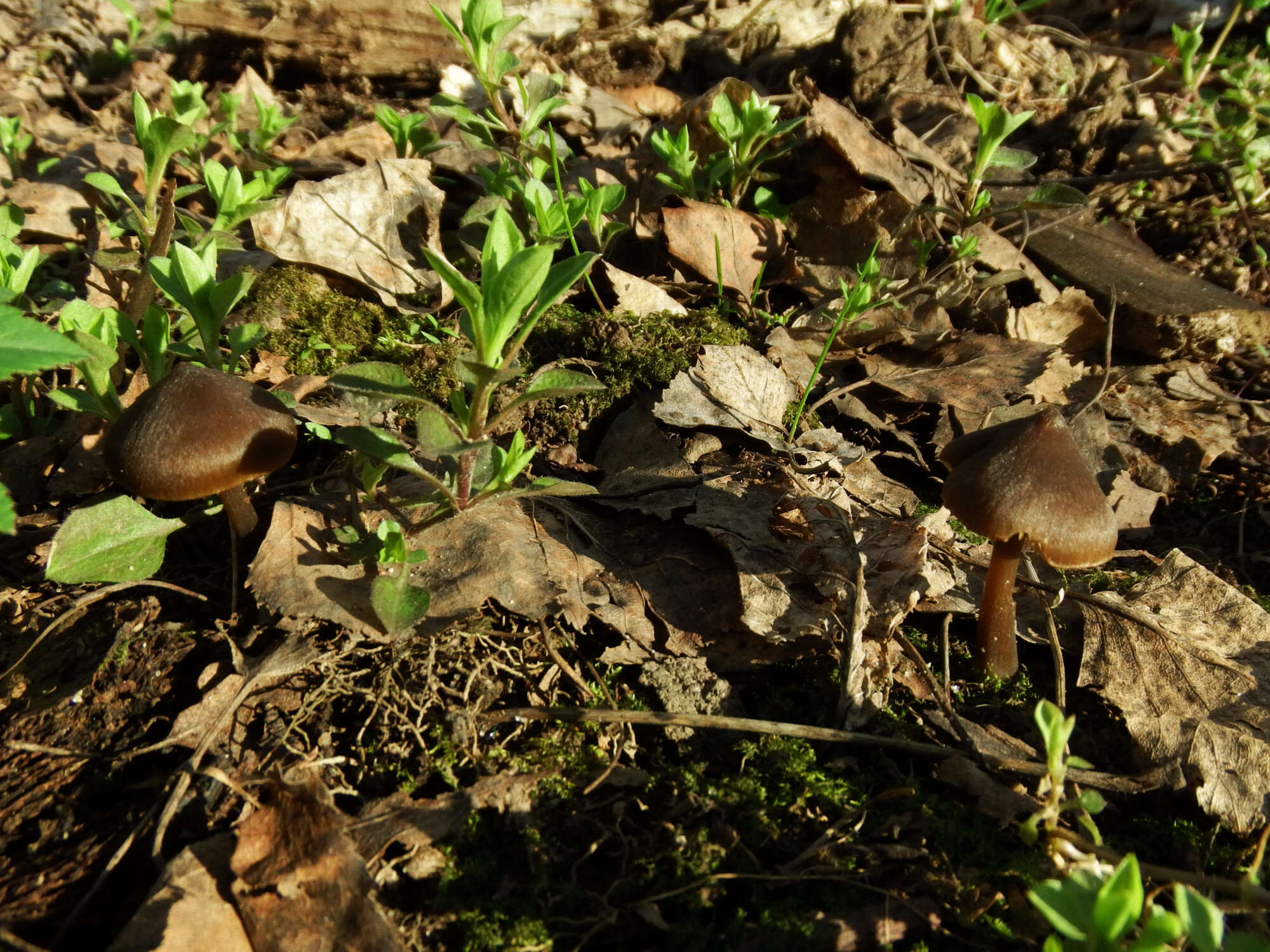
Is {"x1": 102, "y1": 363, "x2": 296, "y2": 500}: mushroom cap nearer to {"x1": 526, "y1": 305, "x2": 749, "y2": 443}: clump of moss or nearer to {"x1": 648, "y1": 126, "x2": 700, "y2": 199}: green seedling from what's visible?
{"x1": 526, "y1": 305, "x2": 749, "y2": 443}: clump of moss

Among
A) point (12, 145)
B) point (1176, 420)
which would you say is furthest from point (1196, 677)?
point (12, 145)

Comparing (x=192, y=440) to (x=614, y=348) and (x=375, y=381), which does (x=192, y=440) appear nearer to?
(x=375, y=381)

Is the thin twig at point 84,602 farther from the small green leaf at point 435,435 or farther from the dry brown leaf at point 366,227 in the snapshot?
the dry brown leaf at point 366,227

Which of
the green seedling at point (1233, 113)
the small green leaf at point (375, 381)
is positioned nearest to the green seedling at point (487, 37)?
the small green leaf at point (375, 381)

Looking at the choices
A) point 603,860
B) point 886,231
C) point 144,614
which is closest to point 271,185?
point 144,614

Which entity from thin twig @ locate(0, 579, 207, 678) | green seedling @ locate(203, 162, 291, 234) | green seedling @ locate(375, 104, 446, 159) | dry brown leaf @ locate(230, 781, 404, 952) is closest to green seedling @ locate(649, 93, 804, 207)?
green seedling @ locate(375, 104, 446, 159)

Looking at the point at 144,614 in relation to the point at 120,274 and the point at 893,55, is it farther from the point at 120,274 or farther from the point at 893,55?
Result: the point at 893,55
